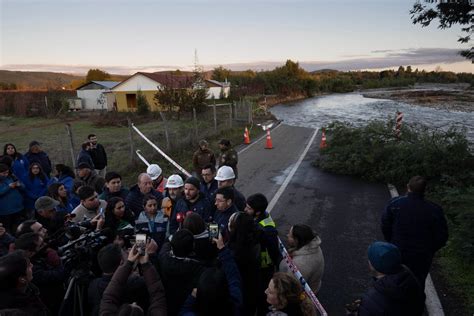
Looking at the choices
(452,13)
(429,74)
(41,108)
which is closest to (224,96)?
(41,108)

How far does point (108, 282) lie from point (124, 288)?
0.21m

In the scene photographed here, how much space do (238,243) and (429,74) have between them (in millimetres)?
143834

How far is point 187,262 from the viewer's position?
3.08 metres

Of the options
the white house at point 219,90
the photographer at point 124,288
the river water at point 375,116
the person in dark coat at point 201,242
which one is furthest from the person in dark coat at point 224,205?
the white house at point 219,90

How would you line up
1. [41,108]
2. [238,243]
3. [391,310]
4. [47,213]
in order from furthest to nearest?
[41,108] → [47,213] → [238,243] → [391,310]

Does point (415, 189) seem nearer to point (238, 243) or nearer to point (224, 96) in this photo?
point (238, 243)

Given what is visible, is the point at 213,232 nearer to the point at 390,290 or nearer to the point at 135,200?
the point at 390,290

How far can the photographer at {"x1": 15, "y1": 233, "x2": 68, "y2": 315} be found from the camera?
336 centimetres

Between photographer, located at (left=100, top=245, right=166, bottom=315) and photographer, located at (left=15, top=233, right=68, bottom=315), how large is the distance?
0.89 metres

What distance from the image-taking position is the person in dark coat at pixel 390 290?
295cm

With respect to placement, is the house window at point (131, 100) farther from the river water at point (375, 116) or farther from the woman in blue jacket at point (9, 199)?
the woman in blue jacket at point (9, 199)

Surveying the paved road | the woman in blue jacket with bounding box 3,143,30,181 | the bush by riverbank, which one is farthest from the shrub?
the woman in blue jacket with bounding box 3,143,30,181

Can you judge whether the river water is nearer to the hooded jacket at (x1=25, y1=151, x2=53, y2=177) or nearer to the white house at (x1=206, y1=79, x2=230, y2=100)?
the white house at (x1=206, y1=79, x2=230, y2=100)

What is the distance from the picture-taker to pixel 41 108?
120ft
